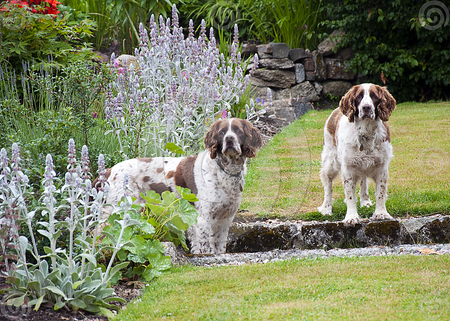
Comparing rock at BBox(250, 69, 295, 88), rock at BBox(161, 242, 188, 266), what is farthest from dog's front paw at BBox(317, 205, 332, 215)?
rock at BBox(250, 69, 295, 88)

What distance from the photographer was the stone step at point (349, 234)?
4.48 m

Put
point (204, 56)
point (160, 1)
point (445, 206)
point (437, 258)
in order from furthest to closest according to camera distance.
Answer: point (160, 1) → point (204, 56) → point (445, 206) → point (437, 258)

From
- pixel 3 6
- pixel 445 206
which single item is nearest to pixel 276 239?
pixel 445 206

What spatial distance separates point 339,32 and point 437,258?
10.6 metres

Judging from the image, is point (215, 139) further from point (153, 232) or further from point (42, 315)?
point (42, 315)

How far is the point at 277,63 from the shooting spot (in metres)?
12.5

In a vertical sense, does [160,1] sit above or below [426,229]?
above

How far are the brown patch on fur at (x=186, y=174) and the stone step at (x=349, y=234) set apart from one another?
783mm

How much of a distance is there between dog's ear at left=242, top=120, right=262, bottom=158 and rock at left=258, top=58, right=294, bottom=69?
8638 millimetres

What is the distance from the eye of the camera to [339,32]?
42.6 ft

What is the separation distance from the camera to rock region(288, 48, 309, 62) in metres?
12.7

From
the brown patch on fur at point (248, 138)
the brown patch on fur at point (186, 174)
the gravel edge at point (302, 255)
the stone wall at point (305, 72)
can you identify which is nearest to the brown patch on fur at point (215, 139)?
the brown patch on fur at point (248, 138)

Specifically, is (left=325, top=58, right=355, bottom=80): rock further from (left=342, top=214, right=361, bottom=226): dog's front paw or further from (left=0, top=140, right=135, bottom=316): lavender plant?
(left=0, top=140, right=135, bottom=316): lavender plant

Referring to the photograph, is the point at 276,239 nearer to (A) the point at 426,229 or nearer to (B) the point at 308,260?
(B) the point at 308,260
